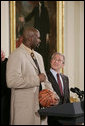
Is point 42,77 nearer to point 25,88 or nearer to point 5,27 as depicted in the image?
point 25,88

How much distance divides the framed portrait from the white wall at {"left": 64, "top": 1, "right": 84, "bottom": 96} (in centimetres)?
33

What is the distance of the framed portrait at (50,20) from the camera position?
7.53 m

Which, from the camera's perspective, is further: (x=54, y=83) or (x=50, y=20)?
(x=50, y=20)

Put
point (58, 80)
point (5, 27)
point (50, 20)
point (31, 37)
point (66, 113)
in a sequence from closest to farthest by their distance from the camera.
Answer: point (66, 113) → point (31, 37) → point (58, 80) → point (5, 27) → point (50, 20)

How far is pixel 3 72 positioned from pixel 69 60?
4.93m

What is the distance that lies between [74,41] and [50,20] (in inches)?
44.6

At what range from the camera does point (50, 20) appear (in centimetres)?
852

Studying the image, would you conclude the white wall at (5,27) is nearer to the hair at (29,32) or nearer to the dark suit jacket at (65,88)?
the dark suit jacket at (65,88)

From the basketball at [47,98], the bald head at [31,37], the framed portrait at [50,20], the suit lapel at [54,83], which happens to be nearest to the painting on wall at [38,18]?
the framed portrait at [50,20]

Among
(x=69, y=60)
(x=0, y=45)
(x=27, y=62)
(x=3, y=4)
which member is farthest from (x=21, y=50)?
(x=69, y=60)

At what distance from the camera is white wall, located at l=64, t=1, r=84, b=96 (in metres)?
9.05

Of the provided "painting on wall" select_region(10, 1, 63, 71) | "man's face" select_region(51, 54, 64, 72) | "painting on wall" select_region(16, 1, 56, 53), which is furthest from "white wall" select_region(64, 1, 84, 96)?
"man's face" select_region(51, 54, 64, 72)

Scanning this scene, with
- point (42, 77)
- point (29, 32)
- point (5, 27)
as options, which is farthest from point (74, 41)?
point (42, 77)

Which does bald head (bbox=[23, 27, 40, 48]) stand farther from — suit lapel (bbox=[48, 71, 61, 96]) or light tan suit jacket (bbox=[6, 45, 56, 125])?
suit lapel (bbox=[48, 71, 61, 96])
